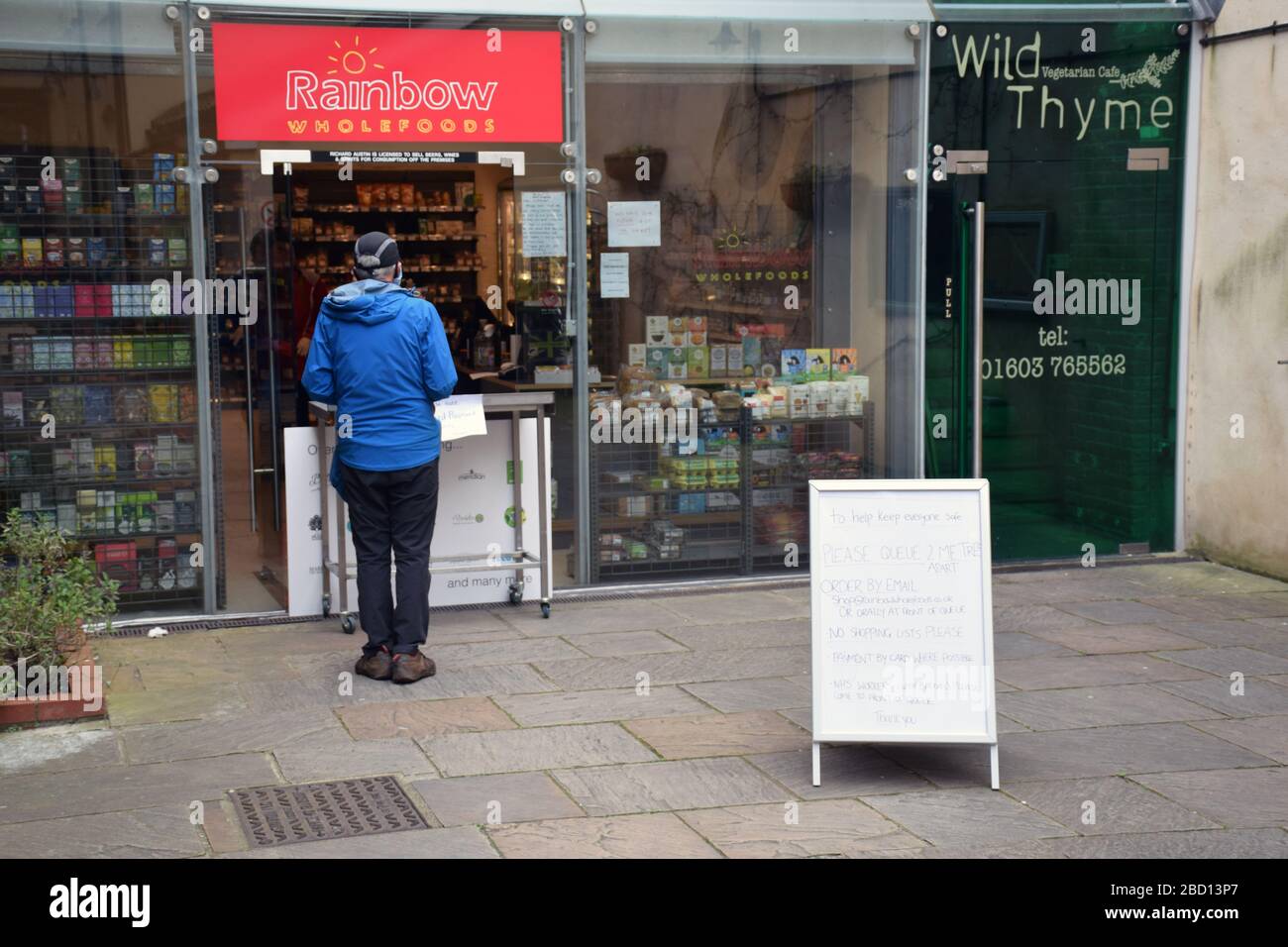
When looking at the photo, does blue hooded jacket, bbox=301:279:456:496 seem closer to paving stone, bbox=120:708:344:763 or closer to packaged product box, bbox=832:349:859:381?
paving stone, bbox=120:708:344:763

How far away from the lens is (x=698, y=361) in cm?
921

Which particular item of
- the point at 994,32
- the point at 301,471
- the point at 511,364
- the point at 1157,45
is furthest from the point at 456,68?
the point at 1157,45

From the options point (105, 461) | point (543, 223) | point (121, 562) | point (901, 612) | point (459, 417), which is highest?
point (543, 223)

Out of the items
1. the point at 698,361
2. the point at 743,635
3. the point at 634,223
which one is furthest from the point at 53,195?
the point at 743,635

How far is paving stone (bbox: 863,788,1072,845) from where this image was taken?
16.8ft

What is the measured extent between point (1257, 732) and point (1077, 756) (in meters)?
0.90

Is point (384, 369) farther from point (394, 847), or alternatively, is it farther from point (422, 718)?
point (394, 847)

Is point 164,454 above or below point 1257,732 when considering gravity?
above

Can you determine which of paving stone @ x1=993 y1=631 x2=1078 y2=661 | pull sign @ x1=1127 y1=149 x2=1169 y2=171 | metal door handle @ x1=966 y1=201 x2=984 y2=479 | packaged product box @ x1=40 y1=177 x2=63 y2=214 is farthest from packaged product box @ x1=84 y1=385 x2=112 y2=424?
pull sign @ x1=1127 y1=149 x2=1169 y2=171

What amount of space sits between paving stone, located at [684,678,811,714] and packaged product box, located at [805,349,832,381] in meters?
2.81

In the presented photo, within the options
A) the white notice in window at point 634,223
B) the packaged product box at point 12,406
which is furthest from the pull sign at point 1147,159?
the packaged product box at point 12,406

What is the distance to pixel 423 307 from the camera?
6965 millimetres

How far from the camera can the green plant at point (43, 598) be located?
642 centimetres

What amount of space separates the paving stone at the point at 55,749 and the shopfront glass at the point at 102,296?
202cm
